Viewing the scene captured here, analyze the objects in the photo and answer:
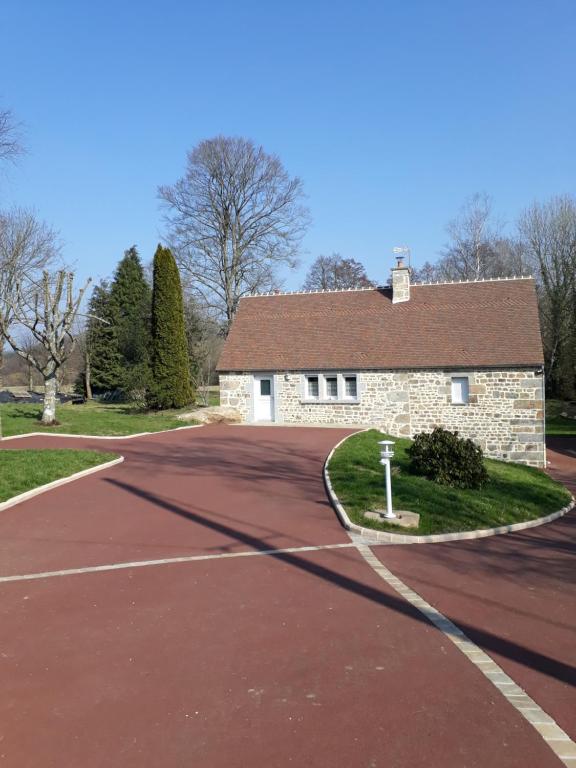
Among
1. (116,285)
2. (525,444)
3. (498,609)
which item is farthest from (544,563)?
(116,285)

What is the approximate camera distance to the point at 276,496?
1155 centimetres

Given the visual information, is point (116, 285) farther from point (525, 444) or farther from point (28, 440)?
point (525, 444)

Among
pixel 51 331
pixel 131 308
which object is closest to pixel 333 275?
pixel 131 308

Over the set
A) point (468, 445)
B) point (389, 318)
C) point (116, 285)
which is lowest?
point (468, 445)

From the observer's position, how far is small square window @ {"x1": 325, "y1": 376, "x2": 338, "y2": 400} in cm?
2406

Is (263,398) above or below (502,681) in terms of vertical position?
above

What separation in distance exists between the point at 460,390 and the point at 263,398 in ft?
25.6

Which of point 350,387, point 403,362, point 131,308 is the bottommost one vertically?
point 350,387

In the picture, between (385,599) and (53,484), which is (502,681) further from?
(53,484)

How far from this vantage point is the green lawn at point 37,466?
11.6 meters

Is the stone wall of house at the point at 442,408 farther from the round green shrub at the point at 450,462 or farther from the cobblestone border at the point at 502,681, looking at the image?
the cobblestone border at the point at 502,681

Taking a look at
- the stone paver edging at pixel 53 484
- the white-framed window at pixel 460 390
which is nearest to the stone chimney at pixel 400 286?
the white-framed window at pixel 460 390

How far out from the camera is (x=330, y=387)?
79.4 feet

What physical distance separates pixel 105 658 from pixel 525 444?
19.4 meters
